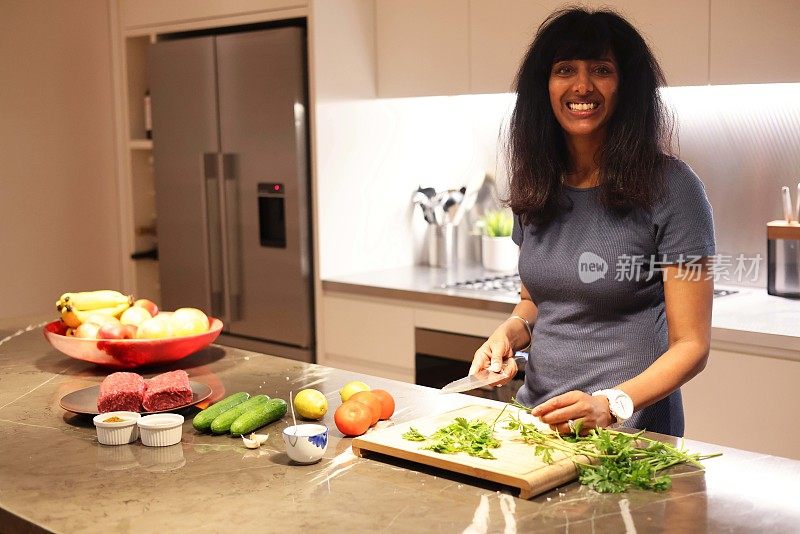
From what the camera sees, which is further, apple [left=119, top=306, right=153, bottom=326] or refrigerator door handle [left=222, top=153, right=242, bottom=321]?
refrigerator door handle [left=222, top=153, right=242, bottom=321]

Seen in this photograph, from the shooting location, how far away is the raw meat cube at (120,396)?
198 cm

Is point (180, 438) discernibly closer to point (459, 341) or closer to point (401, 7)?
point (459, 341)

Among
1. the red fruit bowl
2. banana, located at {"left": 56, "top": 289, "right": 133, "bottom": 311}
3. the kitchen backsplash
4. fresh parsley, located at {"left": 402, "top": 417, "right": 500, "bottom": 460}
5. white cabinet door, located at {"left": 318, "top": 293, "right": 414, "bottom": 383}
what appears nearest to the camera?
fresh parsley, located at {"left": 402, "top": 417, "right": 500, "bottom": 460}

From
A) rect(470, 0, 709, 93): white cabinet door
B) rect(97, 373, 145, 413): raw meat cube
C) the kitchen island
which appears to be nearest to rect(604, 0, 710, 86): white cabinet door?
rect(470, 0, 709, 93): white cabinet door

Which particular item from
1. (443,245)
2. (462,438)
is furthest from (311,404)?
(443,245)

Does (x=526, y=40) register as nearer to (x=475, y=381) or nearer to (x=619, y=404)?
(x=475, y=381)

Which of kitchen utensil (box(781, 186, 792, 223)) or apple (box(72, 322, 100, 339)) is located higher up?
kitchen utensil (box(781, 186, 792, 223))

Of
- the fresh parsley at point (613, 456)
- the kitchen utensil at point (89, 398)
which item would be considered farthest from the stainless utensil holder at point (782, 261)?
the kitchen utensil at point (89, 398)

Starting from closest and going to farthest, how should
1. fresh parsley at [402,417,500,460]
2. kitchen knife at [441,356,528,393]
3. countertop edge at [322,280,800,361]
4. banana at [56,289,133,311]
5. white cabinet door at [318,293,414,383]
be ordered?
1. fresh parsley at [402,417,500,460]
2. kitchen knife at [441,356,528,393]
3. banana at [56,289,133,311]
4. countertop edge at [322,280,800,361]
5. white cabinet door at [318,293,414,383]

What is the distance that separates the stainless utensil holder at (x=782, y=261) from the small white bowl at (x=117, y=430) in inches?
88.5

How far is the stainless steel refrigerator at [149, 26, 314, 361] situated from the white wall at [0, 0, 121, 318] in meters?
0.68

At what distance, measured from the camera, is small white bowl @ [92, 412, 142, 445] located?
1844mm

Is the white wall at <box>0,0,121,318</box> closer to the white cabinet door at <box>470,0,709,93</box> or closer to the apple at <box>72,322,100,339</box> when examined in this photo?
the white cabinet door at <box>470,0,709,93</box>

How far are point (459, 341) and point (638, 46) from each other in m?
1.56
